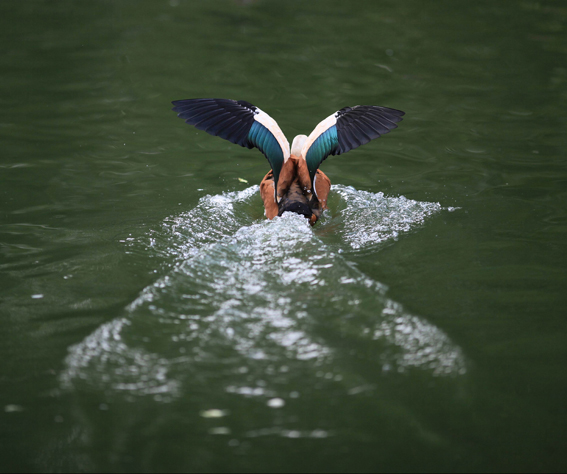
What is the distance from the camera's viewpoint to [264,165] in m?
6.46

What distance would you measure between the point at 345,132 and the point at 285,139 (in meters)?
0.54

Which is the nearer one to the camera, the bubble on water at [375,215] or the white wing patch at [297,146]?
the bubble on water at [375,215]

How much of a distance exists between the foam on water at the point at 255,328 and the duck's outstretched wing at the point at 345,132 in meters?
0.73

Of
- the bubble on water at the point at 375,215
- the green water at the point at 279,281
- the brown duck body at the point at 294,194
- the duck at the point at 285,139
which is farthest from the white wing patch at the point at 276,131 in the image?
the bubble on water at the point at 375,215

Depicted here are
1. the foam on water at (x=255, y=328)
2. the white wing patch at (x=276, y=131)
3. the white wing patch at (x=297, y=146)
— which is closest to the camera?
the foam on water at (x=255, y=328)

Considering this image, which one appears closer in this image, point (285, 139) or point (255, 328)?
point (255, 328)

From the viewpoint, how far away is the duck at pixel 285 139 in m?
4.64

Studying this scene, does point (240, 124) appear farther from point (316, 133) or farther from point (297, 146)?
point (316, 133)

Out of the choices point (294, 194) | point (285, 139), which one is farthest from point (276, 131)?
point (294, 194)

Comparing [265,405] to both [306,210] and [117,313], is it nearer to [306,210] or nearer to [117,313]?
[117,313]

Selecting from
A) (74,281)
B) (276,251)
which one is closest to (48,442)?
(74,281)

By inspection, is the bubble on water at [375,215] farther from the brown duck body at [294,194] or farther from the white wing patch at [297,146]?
the white wing patch at [297,146]

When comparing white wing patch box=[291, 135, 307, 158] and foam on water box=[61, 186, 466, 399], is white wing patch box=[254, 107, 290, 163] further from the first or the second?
foam on water box=[61, 186, 466, 399]

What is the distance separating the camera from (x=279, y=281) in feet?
12.1
